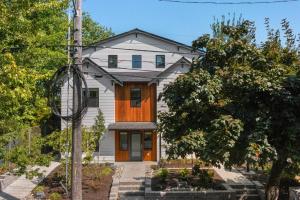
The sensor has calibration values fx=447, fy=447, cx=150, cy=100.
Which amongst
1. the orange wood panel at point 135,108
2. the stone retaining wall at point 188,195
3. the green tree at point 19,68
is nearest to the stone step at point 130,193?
the stone retaining wall at point 188,195

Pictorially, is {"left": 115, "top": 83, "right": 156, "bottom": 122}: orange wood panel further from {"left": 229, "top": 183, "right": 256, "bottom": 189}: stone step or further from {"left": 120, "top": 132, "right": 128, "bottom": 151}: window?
{"left": 229, "top": 183, "right": 256, "bottom": 189}: stone step

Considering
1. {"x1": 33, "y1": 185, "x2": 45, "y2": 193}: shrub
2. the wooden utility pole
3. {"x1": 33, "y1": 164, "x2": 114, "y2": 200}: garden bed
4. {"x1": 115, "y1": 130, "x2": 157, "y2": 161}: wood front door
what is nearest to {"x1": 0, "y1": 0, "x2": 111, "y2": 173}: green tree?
the wooden utility pole

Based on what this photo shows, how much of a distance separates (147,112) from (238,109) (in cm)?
1601

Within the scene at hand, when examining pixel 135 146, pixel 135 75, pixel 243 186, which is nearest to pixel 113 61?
pixel 135 75

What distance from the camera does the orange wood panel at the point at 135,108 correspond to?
99.5ft

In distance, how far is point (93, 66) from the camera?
29859 millimetres

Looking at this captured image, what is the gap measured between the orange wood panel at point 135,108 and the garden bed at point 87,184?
662cm

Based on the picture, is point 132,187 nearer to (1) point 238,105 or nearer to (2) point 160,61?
(1) point 238,105

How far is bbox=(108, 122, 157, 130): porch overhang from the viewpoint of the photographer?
29172 millimetres

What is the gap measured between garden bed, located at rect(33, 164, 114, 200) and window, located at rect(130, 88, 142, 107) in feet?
23.5

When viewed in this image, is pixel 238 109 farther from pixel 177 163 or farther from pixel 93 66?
pixel 93 66

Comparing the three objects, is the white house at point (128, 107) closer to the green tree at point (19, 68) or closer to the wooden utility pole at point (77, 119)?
the green tree at point (19, 68)

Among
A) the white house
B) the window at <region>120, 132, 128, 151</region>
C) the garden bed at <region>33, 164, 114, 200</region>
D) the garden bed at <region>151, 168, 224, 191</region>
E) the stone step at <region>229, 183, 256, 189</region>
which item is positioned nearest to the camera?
the garden bed at <region>33, 164, 114, 200</region>

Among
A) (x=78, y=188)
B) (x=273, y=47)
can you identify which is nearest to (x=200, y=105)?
(x=273, y=47)
